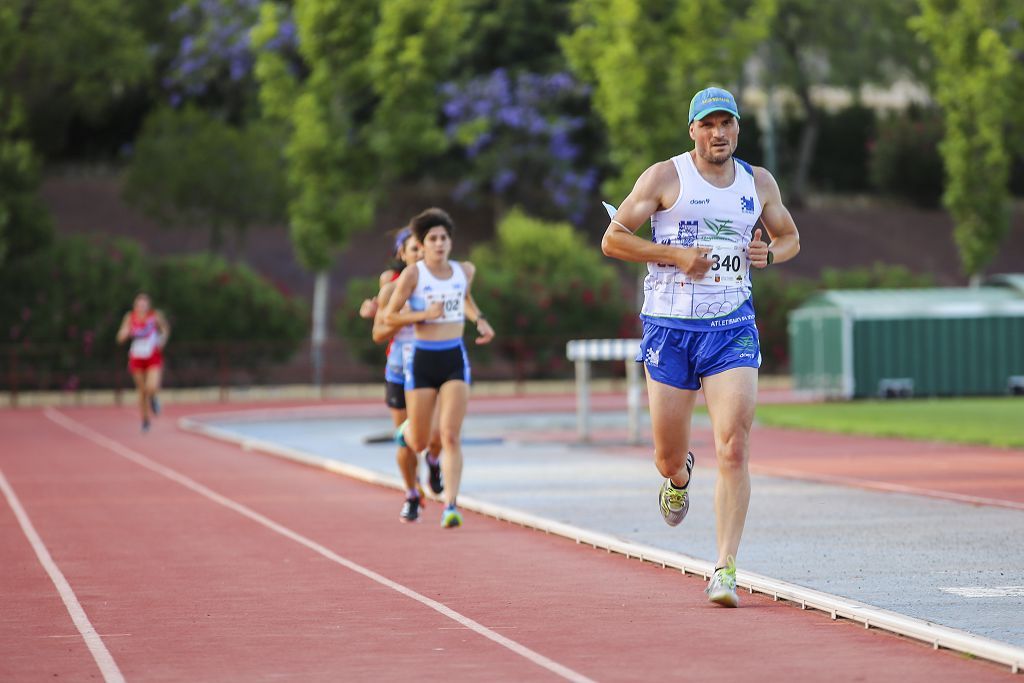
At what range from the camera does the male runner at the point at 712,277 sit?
9.72 m

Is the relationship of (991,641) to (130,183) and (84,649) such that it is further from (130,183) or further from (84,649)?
(130,183)

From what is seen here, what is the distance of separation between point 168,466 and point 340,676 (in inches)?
595

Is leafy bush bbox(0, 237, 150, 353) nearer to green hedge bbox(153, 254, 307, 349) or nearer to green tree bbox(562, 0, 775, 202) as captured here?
green hedge bbox(153, 254, 307, 349)

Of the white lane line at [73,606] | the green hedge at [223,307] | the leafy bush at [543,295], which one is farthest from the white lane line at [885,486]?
the green hedge at [223,307]

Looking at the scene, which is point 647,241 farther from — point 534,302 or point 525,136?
point 525,136

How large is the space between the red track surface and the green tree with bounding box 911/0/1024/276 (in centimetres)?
3439

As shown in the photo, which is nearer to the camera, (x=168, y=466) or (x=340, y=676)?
(x=340, y=676)

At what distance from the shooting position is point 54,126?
68.0m

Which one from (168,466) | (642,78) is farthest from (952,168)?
(168,466)

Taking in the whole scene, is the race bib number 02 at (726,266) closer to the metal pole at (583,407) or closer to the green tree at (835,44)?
the metal pole at (583,407)

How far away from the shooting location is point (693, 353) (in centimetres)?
988

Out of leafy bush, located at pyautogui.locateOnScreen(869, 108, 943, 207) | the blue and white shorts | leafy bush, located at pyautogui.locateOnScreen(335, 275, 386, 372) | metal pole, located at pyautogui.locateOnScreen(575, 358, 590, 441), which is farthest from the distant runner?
leafy bush, located at pyautogui.locateOnScreen(869, 108, 943, 207)

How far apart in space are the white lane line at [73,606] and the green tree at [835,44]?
5987cm

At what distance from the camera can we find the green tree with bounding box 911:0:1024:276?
47.9 meters
